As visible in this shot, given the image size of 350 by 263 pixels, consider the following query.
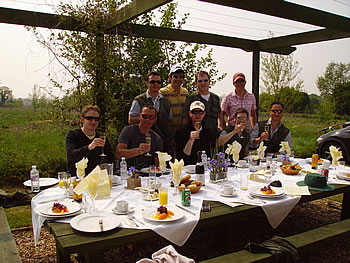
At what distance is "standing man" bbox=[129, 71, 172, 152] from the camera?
4031mm

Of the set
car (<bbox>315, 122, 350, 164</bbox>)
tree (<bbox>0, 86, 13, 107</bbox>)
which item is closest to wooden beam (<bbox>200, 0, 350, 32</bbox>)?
car (<bbox>315, 122, 350, 164</bbox>)

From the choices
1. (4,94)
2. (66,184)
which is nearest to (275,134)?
(66,184)

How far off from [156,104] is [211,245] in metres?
1.86

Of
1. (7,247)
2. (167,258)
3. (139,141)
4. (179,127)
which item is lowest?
(7,247)

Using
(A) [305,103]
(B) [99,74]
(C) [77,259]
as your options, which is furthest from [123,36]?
(A) [305,103]

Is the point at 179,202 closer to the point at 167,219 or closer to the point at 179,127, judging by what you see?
the point at 167,219

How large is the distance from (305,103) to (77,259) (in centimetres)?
1060

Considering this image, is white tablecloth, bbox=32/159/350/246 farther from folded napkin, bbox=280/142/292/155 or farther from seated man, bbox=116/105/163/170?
folded napkin, bbox=280/142/292/155

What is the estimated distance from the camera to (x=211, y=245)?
321 centimetres

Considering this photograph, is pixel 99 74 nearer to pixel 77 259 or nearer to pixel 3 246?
pixel 77 259

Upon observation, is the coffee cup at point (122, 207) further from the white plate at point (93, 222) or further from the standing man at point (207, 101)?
the standing man at point (207, 101)

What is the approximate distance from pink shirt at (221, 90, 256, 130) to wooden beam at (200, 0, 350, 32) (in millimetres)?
1297

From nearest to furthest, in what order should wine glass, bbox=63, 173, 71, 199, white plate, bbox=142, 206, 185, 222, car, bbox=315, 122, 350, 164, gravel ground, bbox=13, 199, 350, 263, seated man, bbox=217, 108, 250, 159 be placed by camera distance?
white plate, bbox=142, 206, 185, 222 → wine glass, bbox=63, 173, 71, 199 → gravel ground, bbox=13, 199, 350, 263 → seated man, bbox=217, 108, 250, 159 → car, bbox=315, 122, 350, 164

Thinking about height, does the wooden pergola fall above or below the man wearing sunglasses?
above
